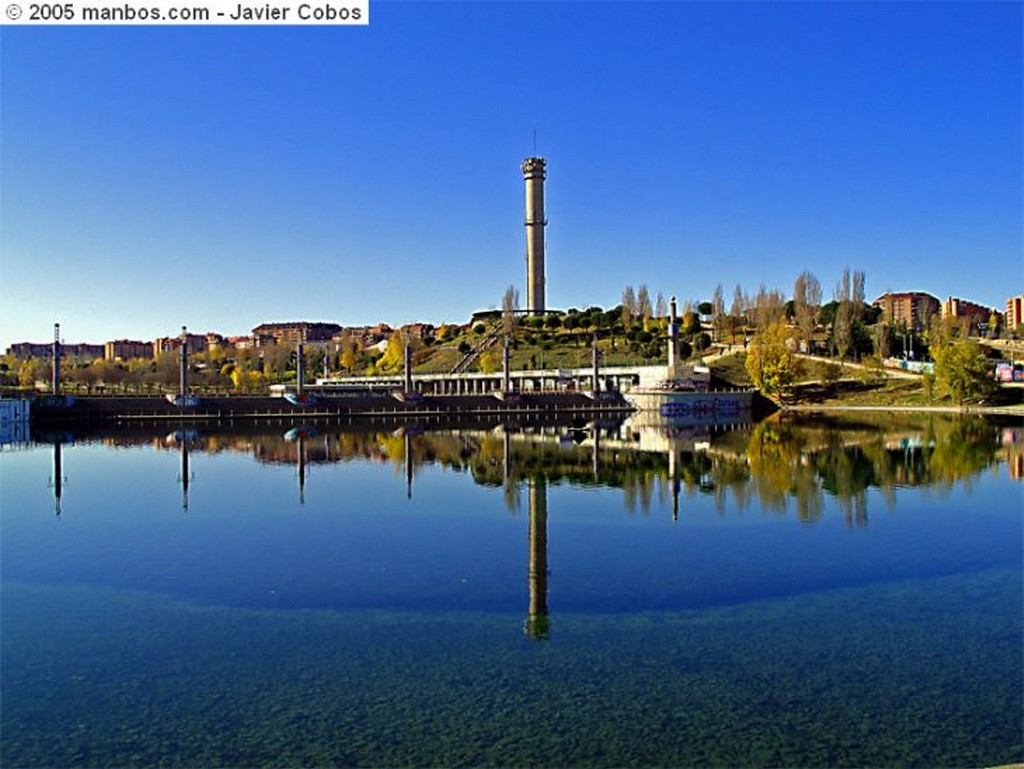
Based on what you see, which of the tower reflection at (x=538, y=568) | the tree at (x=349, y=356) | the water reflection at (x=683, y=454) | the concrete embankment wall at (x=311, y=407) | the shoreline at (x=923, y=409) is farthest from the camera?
the tree at (x=349, y=356)

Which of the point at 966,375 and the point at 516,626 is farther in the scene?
the point at 966,375

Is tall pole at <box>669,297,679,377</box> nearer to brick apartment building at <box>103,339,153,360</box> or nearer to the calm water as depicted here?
the calm water

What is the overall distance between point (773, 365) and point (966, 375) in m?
13.0

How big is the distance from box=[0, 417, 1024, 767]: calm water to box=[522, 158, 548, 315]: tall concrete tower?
239 ft

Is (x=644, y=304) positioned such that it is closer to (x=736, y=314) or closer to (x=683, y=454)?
(x=736, y=314)

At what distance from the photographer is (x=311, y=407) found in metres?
57.8

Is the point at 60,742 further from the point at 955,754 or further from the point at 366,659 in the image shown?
the point at 955,754

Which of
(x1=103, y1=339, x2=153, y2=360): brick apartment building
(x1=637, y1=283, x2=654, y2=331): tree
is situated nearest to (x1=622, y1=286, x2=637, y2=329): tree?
(x1=637, y1=283, x2=654, y2=331): tree

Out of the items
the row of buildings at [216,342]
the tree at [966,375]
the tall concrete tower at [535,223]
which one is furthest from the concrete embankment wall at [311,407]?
the row of buildings at [216,342]

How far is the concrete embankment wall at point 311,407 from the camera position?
2108 inches

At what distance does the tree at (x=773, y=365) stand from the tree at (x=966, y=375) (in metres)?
10.4

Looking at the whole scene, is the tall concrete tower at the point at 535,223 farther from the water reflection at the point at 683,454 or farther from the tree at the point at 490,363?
the water reflection at the point at 683,454

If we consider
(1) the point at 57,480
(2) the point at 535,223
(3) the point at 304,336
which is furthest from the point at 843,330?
(3) the point at 304,336

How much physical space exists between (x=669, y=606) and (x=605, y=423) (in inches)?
1646
